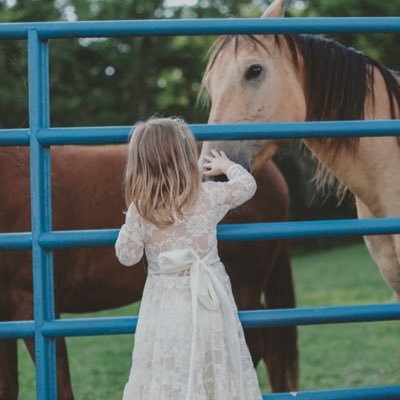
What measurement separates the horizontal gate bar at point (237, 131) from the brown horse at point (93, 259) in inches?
56.4

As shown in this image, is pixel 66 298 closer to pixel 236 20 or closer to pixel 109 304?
pixel 109 304

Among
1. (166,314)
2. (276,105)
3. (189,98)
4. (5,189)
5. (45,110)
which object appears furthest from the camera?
(189,98)

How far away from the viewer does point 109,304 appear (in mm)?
4074

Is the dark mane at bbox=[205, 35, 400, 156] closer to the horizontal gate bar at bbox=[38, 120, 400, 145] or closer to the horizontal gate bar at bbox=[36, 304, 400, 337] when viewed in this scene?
the horizontal gate bar at bbox=[38, 120, 400, 145]

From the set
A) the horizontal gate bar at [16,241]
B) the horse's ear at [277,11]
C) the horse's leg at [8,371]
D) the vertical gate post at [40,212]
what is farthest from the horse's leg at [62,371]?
the horse's ear at [277,11]

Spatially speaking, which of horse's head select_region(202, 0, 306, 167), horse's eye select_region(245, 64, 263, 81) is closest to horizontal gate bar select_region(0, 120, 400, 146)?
horse's head select_region(202, 0, 306, 167)

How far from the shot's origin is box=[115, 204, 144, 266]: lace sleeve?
208 centimetres

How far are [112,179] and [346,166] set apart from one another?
1.57 metres

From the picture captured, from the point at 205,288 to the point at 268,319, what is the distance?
1.06ft

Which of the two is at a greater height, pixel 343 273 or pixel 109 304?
pixel 343 273

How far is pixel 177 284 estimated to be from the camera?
2.08 m

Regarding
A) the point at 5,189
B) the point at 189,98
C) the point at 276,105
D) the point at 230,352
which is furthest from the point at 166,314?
the point at 189,98

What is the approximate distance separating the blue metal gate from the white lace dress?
150mm

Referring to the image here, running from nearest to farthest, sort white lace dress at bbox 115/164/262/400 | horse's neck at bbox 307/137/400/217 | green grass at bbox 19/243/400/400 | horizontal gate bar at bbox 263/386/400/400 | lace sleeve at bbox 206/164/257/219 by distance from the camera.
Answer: white lace dress at bbox 115/164/262/400
lace sleeve at bbox 206/164/257/219
horizontal gate bar at bbox 263/386/400/400
horse's neck at bbox 307/137/400/217
green grass at bbox 19/243/400/400
